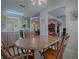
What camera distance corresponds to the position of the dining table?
5.22 feet

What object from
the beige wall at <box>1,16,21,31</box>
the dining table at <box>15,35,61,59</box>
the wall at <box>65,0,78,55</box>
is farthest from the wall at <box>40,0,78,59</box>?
the beige wall at <box>1,16,21,31</box>

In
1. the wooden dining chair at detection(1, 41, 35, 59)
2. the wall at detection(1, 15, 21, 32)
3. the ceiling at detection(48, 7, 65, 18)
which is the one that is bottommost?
the wooden dining chair at detection(1, 41, 35, 59)

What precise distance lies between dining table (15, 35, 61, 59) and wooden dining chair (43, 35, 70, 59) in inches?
3.6

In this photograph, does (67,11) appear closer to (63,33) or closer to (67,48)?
(63,33)

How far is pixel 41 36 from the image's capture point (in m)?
1.60

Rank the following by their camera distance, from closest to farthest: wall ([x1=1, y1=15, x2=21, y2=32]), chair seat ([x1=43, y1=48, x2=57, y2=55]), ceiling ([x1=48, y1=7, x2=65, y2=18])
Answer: wall ([x1=1, y1=15, x2=21, y2=32]) < ceiling ([x1=48, y1=7, x2=65, y2=18]) < chair seat ([x1=43, y1=48, x2=57, y2=55])

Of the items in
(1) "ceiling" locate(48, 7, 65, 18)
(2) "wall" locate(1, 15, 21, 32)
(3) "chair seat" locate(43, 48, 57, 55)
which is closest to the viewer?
(2) "wall" locate(1, 15, 21, 32)

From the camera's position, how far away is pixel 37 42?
1757 mm

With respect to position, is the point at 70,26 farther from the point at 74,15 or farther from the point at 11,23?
the point at 11,23

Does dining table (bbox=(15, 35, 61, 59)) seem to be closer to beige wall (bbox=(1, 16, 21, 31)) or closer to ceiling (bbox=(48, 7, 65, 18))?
beige wall (bbox=(1, 16, 21, 31))

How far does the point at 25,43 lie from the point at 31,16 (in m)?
0.39

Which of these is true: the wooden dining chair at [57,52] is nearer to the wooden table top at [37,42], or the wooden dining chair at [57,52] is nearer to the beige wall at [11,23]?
the wooden table top at [37,42]

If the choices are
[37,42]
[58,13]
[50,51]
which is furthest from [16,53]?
[58,13]

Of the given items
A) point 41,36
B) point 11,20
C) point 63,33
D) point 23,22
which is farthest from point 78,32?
point 11,20
